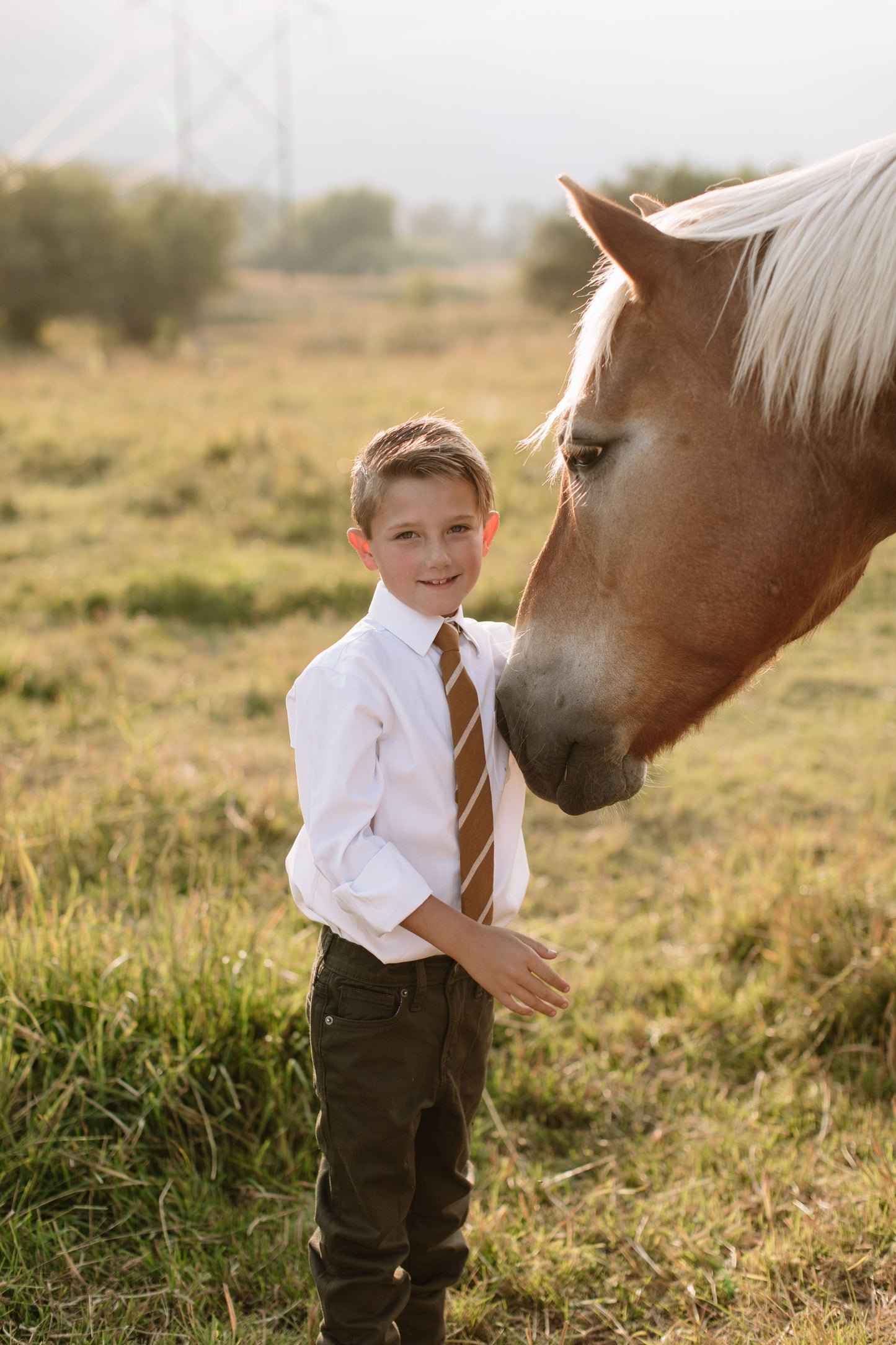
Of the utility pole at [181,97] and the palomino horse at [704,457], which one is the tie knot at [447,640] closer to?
the palomino horse at [704,457]

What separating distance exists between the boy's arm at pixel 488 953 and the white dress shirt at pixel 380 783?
4 centimetres

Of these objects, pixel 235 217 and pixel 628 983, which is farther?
pixel 235 217

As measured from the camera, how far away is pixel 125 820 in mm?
3514

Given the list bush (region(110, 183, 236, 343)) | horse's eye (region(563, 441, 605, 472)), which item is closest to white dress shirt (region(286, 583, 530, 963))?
horse's eye (region(563, 441, 605, 472))

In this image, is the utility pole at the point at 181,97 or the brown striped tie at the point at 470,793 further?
the utility pole at the point at 181,97

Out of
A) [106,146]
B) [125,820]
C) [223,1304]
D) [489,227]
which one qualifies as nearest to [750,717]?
[125,820]

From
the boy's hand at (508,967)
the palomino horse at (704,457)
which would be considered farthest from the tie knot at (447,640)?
the boy's hand at (508,967)

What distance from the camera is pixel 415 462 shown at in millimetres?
1532

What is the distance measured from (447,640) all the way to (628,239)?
70 cm

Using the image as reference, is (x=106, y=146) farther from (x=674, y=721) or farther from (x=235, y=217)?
(x=674, y=721)

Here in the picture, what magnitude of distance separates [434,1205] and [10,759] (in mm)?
2957

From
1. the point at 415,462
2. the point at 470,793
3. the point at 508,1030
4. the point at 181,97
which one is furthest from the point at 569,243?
the point at 470,793

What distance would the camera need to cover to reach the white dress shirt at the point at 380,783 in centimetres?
146

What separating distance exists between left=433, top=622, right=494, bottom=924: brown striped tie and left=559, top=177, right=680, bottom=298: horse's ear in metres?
0.67
